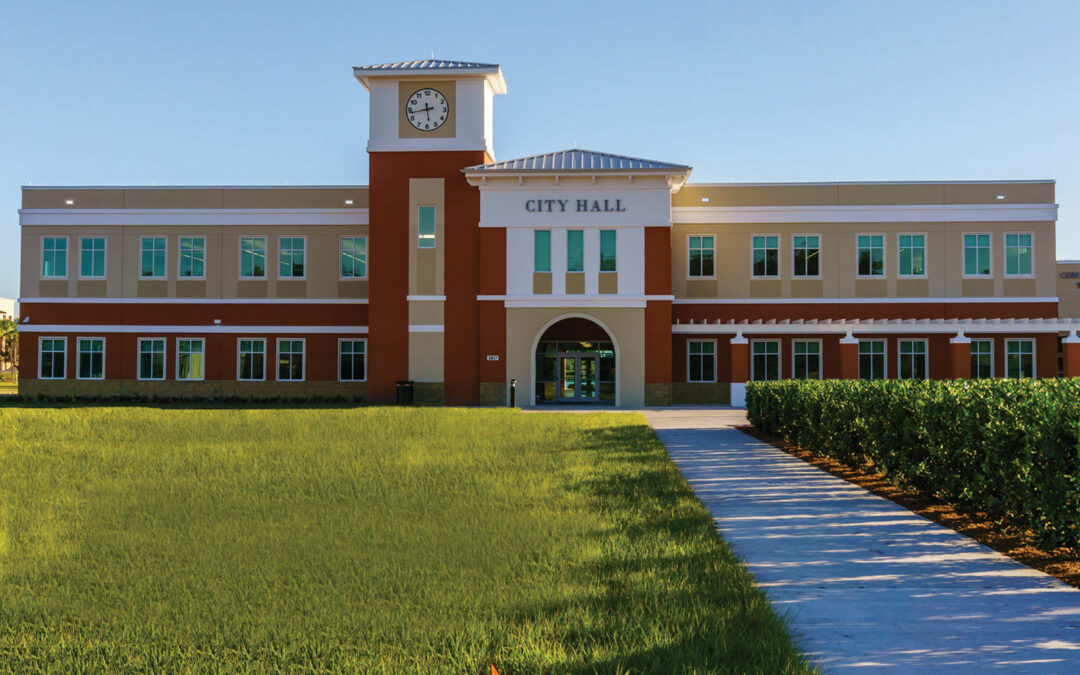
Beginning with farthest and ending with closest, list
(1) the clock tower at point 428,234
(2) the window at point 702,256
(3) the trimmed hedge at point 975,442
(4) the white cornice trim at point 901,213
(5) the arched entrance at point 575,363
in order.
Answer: (2) the window at point 702,256, (4) the white cornice trim at point 901,213, (5) the arched entrance at point 575,363, (1) the clock tower at point 428,234, (3) the trimmed hedge at point 975,442

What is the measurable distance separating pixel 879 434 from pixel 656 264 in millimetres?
19431

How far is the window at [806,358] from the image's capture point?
34531 millimetres

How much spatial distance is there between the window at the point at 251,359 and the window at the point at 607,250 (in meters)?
15.5

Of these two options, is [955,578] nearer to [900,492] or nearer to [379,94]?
[900,492]

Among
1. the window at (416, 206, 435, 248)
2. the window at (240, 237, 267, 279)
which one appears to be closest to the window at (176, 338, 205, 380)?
the window at (240, 237, 267, 279)

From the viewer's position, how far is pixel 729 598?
242 inches

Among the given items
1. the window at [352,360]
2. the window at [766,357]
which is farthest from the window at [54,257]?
the window at [766,357]

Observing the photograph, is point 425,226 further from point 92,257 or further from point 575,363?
point 92,257

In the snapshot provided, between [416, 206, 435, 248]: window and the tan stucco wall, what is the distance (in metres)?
4.18

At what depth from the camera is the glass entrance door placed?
112 ft

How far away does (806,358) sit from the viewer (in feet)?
113

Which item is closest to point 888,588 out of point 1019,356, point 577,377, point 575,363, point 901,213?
point 577,377

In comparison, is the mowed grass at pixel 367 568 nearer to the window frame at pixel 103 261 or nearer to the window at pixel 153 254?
the window at pixel 153 254

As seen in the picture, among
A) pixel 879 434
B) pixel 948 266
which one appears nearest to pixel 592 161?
pixel 948 266
